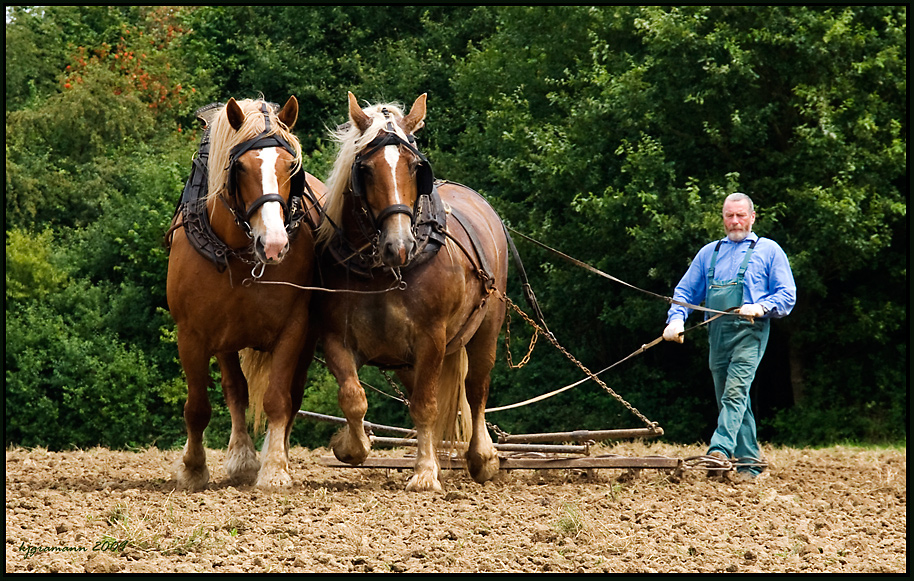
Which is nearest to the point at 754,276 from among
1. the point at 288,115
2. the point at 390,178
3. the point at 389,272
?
the point at 389,272

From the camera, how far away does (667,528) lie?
4.94 metres

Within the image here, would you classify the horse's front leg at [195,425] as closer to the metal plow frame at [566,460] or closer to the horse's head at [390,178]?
the metal plow frame at [566,460]

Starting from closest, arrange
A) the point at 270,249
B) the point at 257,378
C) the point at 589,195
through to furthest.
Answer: the point at 270,249, the point at 257,378, the point at 589,195

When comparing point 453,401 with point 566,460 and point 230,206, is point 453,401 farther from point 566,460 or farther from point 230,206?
point 230,206

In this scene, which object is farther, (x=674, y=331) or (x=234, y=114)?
(x=674, y=331)

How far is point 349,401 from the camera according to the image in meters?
6.07

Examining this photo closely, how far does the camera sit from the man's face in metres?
7.57

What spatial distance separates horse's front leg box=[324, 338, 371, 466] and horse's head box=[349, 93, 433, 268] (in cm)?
65

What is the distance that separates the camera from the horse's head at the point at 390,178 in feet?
18.5

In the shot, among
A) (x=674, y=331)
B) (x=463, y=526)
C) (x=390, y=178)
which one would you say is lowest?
(x=463, y=526)

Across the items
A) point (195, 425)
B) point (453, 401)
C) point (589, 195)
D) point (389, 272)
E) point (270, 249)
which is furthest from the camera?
point (589, 195)

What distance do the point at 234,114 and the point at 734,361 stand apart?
3571mm

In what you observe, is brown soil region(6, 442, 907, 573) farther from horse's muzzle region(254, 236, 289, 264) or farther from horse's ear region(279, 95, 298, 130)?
horse's ear region(279, 95, 298, 130)

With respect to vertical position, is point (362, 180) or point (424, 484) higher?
point (362, 180)
